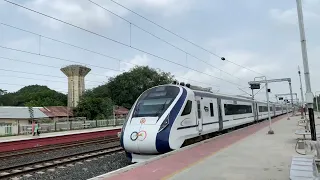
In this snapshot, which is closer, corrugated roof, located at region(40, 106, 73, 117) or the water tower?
corrugated roof, located at region(40, 106, 73, 117)

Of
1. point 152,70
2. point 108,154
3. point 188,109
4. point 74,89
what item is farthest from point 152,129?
point 74,89

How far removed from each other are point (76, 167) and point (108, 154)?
2.97 m

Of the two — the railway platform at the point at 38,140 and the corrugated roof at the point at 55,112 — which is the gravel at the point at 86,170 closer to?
the railway platform at the point at 38,140

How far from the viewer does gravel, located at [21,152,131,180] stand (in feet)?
30.0

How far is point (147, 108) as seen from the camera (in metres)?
11.4

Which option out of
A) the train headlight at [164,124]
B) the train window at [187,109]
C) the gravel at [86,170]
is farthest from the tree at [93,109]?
the train headlight at [164,124]

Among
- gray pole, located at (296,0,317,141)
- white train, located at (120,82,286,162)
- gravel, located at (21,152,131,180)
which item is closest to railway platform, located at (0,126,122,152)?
gravel, located at (21,152,131,180)

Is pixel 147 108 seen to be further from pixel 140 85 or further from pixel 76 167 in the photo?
pixel 140 85

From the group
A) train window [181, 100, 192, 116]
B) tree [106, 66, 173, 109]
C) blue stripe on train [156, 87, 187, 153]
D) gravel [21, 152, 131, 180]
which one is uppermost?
tree [106, 66, 173, 109]

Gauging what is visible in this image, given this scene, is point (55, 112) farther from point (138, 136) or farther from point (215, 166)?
point (215, 166)

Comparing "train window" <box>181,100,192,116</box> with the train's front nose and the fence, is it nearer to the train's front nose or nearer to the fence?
the train's front nose

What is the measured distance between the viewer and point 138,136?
10.3 m

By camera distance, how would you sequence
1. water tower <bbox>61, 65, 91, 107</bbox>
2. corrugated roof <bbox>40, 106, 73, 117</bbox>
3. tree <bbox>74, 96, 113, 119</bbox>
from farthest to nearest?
water tower <bbox>61, 65, 91, 107</bbox>
corrugated roof <bbox>40, 106, 73, 117</bbox>
tree <bbox>74, 96, 113, 119</bbox>

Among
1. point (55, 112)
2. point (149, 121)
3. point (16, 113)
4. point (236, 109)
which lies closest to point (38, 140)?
point (149, 121)
